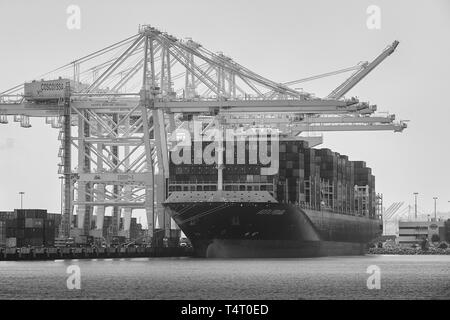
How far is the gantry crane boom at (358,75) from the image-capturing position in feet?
390

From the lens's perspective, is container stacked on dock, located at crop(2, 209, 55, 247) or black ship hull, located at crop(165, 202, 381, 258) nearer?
black ship hull, located at crop(165, 202, 381, 258)

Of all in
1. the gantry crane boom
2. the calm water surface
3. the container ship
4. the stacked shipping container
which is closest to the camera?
the calm water surface

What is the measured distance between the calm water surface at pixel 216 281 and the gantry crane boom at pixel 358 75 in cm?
2109

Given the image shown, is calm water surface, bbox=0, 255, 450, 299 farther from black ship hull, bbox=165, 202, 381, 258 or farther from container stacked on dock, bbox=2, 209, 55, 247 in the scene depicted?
black ship hull, bbox=165, 202, 381, 258

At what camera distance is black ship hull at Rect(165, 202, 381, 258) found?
106 meters

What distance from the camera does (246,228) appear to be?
10694cm

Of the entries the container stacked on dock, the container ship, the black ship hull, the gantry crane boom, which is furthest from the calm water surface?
the gantry crane boom

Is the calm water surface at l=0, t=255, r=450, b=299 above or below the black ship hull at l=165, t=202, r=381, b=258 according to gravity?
below

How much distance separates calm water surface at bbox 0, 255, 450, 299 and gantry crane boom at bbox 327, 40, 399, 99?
21090 millimetres

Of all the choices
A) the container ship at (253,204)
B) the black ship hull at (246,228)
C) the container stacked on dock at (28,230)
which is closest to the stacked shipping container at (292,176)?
the container ship at (253,204)

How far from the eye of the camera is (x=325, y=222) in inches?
4675

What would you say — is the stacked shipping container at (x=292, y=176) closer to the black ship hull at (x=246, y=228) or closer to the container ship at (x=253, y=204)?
the container ship at (x=253, y=204)

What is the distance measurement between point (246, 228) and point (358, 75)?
21254mm
